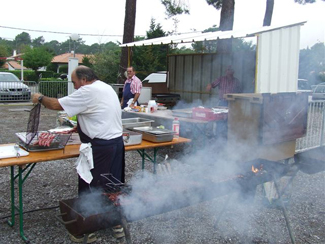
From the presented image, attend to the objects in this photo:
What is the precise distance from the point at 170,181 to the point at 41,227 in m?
1.64

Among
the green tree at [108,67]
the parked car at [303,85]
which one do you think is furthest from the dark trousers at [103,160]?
the green tree at [108,67]

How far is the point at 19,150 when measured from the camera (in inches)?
140

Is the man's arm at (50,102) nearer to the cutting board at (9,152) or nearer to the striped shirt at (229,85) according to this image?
the cutting board at (9,152)

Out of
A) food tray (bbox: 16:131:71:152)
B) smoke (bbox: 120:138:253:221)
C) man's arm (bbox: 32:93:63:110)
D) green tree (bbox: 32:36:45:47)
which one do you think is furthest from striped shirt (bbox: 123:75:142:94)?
green tree (bbox: 32:36:45:47)

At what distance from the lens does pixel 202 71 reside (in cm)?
1094

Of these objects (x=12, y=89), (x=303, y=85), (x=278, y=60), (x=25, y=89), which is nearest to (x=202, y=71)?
(x=278, y=60)

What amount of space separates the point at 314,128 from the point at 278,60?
1.52m

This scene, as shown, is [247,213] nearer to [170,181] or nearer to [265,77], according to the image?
[170,181]

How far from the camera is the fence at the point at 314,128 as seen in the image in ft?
20.7

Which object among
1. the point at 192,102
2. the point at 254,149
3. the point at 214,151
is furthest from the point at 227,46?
the point at 254,149

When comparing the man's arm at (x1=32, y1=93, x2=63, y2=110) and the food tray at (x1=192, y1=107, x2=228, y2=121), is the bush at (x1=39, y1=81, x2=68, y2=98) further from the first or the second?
the man's arm at (x1=32, y1=93, x2=63, y2=110)

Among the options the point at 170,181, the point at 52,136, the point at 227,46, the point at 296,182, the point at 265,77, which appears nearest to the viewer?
the point at 170,181

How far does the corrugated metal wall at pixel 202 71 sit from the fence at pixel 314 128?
2844mm

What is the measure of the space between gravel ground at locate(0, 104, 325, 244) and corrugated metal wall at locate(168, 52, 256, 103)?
14.9 feet
